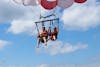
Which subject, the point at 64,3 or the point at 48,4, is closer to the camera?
the point at 64,3

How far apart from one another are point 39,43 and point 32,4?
5.03 m

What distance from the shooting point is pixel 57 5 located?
176500 mm

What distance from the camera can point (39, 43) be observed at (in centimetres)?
17875

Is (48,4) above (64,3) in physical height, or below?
below

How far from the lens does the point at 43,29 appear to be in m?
179

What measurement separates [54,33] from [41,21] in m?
2.19

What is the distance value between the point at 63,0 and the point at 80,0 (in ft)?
7.11

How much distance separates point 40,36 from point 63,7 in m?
4.97

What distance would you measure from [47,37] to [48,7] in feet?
13.7

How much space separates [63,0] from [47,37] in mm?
5064

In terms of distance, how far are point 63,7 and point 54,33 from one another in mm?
3867

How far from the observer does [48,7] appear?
176625 millimetres

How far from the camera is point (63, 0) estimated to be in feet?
581

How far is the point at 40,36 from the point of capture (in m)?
179
